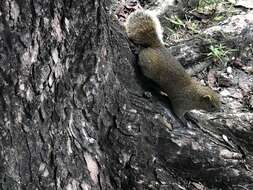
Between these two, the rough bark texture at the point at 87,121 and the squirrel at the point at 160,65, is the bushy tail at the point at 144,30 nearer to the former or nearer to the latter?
the squirrel at the point at 160,65

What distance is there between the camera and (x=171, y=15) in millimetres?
4336

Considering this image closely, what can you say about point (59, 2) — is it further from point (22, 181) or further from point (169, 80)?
point (169, 80)

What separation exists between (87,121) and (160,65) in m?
0.92

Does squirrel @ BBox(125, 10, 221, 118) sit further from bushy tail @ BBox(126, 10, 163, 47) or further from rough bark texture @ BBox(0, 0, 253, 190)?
rough bark texture @ BBox(0, 0, 253, 190)

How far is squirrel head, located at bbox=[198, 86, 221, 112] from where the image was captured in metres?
3.44

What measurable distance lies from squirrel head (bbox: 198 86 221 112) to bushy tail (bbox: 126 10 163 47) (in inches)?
21.5

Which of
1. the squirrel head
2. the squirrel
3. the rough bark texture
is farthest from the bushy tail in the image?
the squirrel head

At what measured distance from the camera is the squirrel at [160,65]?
9.92 feet

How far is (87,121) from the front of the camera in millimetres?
2439

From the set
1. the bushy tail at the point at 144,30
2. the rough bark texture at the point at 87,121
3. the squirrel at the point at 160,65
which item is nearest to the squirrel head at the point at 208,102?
the squirrel at the point at 160,65

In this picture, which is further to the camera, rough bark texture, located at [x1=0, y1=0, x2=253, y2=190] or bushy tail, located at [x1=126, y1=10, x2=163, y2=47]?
bushy tail, located at [x1=126, y1=10, x2=163, y2=47]

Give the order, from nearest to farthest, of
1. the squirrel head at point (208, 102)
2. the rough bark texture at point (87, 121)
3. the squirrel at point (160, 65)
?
1. the rough bark texture at point (87, 121)
2. the squirrel at point (160, 65)
3. the squirrel head at point (208, 102)

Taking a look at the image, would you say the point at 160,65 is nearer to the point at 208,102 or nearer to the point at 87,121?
the point at 208,102

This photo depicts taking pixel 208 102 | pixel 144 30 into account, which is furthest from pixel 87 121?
pixel 208 102
